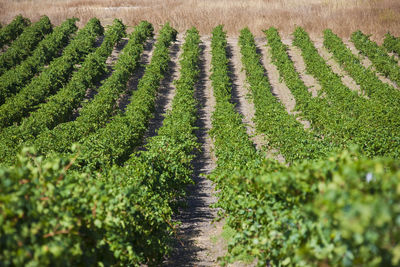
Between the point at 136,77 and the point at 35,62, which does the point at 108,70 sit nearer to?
the point at 136,77

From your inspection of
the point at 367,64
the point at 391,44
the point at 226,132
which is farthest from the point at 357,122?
the point at 391,44

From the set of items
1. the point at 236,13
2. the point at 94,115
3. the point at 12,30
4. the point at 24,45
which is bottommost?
the point at 94,115

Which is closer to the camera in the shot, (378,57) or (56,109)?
(56,109)

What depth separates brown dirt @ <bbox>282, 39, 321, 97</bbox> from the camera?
22325 mm

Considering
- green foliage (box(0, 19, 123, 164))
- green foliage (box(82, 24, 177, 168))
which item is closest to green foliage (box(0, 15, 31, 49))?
green foliage (box(0, 19, 123, 164))

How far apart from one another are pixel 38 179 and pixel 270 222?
292 cm

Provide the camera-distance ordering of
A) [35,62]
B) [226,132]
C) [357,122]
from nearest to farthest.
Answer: [226,132]
[357,122]
[35,62]

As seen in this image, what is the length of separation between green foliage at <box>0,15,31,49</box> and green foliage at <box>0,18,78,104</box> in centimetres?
322

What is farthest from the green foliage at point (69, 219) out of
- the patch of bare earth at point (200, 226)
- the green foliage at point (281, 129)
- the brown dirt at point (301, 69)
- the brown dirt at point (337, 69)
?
the brown dirt at point (301, 69)

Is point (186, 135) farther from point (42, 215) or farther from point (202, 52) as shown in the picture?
point (202, 52)

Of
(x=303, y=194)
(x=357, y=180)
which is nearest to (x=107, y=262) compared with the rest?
(x=303, y=194)

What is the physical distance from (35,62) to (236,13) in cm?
1718

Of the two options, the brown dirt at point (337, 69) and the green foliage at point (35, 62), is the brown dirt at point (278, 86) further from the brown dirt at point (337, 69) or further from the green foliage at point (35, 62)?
the green foliage at point (35, 62)

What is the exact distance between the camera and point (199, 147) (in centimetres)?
1623
